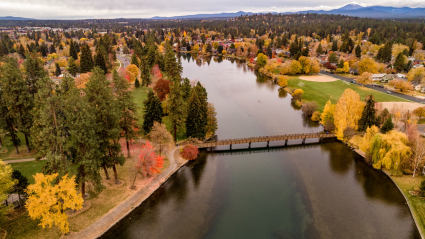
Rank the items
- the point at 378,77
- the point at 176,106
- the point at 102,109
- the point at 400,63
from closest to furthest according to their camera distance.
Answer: the point at 102,109, the point at 176,106, the point at 378,77, the point at 400,63

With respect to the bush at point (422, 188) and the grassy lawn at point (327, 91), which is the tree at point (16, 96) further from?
the grassy lawn at point (327, 91)

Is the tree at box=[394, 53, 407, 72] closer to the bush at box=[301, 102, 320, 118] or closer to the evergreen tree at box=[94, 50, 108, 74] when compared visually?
the bush at box=[301, 102, 320, 118]

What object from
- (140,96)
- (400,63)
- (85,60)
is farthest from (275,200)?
(400,63)

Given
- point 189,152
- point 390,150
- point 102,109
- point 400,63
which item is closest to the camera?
point 102,109

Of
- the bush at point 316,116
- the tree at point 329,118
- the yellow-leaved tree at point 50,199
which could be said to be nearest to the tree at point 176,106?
the yellow-leaved tree at point 50,199

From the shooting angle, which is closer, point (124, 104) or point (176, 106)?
point (124, 104)

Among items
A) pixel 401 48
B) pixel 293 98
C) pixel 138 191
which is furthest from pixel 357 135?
pixel 401 48

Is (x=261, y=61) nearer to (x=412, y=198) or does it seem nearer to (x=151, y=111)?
(x=151, y=111)
